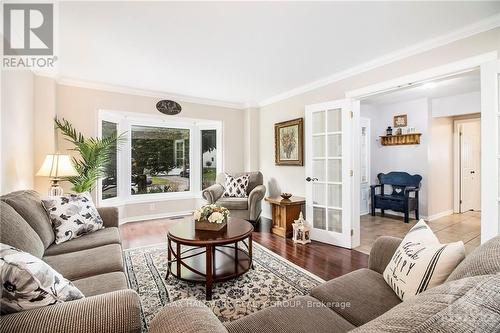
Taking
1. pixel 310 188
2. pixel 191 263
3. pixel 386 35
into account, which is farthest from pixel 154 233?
pixel 386 35

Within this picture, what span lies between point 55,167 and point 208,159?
9.56 feet

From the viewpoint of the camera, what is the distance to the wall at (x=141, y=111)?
356 centimetres

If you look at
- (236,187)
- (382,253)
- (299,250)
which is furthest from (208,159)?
(382,253)

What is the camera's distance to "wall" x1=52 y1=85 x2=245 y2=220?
11.7 ft

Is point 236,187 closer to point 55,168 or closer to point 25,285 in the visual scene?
point 55,168

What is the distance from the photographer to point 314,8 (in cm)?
190

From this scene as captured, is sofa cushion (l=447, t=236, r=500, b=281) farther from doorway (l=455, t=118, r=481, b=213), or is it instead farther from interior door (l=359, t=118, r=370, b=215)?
doorway (l=455, t=118, r=481, b=213)

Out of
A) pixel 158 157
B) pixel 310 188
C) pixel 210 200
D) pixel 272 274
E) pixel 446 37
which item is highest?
pixel 446 37

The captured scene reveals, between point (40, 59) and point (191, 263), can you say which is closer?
point (191, 263)

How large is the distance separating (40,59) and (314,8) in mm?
3127

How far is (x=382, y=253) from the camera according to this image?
1517 mm

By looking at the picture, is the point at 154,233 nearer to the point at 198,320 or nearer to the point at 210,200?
the point at 210,200

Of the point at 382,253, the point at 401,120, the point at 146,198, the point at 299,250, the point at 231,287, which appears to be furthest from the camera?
the point at 401,120

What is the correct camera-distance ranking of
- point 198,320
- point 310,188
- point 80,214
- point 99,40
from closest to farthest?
point 198,320
point 80,214
point 99,40
point 310,188
